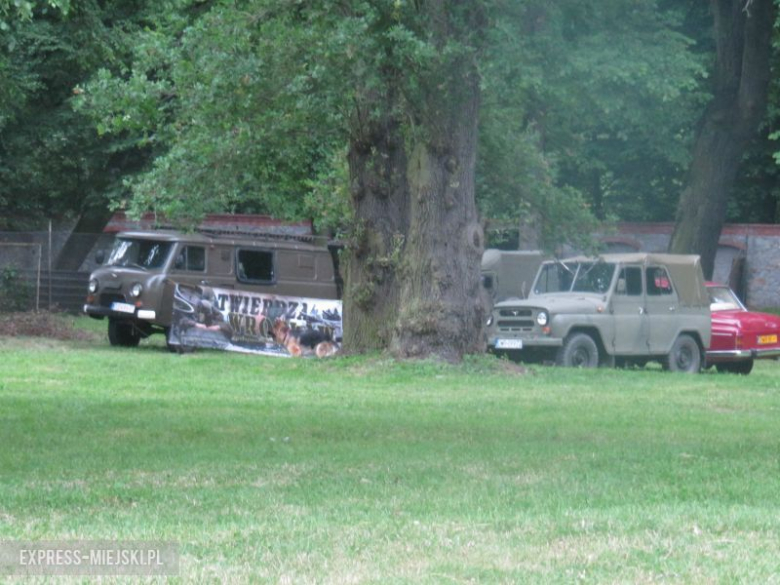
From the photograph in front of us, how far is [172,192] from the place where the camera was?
22328 mm

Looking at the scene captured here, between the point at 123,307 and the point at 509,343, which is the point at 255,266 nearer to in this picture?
the point at 123,307

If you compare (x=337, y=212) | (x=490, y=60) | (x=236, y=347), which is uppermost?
(x=490, y=60)

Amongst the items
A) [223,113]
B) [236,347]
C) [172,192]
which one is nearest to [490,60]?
[223,113]

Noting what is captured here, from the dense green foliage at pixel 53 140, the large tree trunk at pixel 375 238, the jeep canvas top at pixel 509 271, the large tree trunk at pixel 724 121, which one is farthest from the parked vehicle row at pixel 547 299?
the large tree trunk at pixel 724 121

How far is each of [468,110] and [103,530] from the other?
1347 cm

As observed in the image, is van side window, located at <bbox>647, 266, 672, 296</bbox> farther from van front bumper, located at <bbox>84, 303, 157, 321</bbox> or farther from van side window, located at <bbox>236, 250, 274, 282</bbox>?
van front bumper, located at <bbox>84, 303, 157, 321</bbox>

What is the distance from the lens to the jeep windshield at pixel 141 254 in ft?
82.3

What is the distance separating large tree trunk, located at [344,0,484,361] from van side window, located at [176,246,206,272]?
419 cm

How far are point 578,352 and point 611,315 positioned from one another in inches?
31.4

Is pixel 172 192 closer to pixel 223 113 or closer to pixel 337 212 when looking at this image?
pixel 223 113

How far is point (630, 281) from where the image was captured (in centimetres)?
2317

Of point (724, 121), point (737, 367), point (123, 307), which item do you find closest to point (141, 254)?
point (123, 307)

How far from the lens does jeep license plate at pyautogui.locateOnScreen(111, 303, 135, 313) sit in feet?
80.0

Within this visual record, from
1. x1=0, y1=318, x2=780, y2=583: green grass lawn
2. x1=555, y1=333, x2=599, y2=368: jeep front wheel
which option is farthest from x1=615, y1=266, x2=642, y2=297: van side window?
x1=0, y1=318, x2=780, y2=583: green grass lawn
